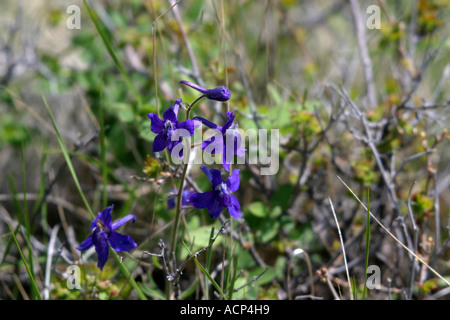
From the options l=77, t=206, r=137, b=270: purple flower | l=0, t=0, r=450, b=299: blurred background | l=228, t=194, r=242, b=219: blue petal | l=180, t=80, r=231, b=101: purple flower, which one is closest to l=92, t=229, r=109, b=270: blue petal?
l=77, t=206, r=137, b=270: purple flower

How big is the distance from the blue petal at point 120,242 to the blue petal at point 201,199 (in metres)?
0.24

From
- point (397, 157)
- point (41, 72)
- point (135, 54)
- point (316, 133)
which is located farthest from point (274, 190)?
point (41, 72)

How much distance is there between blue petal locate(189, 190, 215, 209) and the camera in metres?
1.29

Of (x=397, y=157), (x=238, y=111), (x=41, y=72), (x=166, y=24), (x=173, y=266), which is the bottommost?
(x=173, y=266)

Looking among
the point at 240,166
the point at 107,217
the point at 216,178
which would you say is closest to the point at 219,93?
the point at 216,178

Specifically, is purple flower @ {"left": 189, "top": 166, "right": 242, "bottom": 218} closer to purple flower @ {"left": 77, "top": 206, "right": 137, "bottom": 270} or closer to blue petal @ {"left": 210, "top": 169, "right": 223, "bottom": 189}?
blue petal @ {"left": 210, "top": 169, "right": 223, "bottom": 189}

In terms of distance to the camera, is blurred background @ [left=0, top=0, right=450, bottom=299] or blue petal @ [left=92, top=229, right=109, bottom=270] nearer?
blue petal @ [left=92, top=229, right=109, bottom=270]

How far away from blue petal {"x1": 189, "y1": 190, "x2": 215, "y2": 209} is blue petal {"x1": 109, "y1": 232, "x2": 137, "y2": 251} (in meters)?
0.24

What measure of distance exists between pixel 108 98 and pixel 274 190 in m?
1.11

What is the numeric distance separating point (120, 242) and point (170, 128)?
0.43m

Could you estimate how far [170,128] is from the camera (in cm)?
121

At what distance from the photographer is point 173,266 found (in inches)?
57.9

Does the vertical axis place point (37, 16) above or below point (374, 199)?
above
